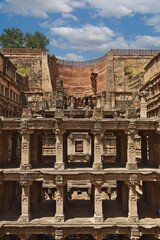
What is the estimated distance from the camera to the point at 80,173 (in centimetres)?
1214

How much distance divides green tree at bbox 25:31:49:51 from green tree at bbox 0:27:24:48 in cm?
146

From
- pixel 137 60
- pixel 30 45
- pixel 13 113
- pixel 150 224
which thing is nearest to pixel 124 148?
pixel 150 224

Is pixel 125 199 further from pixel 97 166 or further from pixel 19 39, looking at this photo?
pixel 19 39

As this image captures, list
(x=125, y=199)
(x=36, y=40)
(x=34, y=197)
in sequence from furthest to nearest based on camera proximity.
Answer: (x=36, y=40)
(x=34, y=197)
(x=125, y=199)

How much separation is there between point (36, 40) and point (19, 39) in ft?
13.8

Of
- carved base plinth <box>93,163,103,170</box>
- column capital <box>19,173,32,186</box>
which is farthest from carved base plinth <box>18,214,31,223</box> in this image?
carved base plinth <box>93,163,103,170</box>

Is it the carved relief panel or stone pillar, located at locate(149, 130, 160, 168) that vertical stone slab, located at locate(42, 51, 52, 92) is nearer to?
the carved relief panel

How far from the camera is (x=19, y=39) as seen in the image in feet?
156

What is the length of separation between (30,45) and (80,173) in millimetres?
44632

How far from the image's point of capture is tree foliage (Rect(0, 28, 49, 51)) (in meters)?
46.4

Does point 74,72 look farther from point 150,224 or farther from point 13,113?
point 150,224

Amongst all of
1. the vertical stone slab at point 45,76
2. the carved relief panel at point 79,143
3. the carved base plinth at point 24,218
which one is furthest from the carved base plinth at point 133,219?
the vertical stone slab at point 45,76

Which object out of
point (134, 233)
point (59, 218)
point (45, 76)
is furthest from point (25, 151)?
point (45, 76)

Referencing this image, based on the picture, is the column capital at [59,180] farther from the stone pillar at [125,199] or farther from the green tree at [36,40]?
the green tree at [36,40]
